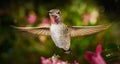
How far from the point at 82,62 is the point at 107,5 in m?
0.24

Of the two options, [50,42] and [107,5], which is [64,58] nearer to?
[50,42]

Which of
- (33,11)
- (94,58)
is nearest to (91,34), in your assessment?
(94,58)

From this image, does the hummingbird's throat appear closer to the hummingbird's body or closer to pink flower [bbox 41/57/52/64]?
the hummingbird's body

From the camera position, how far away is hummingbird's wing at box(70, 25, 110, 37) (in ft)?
8.23

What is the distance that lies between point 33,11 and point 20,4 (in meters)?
0.06

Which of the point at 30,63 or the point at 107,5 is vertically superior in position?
the point at 107,5

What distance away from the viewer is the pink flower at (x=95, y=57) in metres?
2.52

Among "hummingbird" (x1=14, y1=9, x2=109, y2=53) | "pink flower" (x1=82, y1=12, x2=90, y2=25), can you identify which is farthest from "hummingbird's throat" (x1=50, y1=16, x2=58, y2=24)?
"pink flower" (x1=82, y1=12, x2=90, y2=25)

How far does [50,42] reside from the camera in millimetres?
2541

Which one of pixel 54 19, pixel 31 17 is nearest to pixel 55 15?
pixel 54 19

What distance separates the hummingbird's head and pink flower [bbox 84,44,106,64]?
0.56ft

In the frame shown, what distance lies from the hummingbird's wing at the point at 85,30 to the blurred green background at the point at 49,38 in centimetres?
2

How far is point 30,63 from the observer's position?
2.56 meters

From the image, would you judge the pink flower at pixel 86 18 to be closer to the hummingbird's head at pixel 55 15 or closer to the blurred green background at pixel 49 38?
the blurred green background at pixel 49 38
